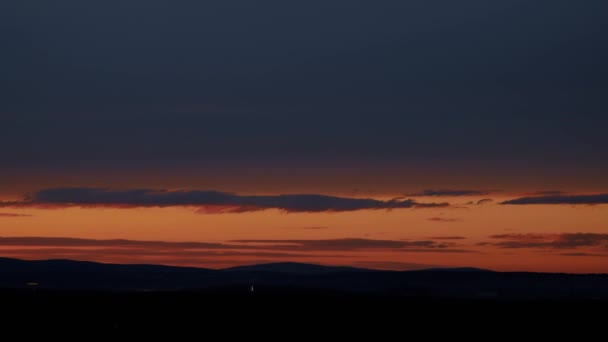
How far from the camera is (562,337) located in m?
72.0

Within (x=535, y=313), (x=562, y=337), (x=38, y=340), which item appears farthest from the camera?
(x=535, y=313)

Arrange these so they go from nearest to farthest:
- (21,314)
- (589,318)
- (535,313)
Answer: (21,314) < (589,318) < (535,313)

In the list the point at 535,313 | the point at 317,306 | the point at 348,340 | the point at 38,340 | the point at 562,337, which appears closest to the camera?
the point at 38,340

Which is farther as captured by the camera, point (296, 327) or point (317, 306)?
point (317, 306)

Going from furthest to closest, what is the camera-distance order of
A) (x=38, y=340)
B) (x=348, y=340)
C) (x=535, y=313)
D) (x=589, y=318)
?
(x=535, y=313) < (x=589, y=318) < (x=348, y=340) < (x=38, y=340)

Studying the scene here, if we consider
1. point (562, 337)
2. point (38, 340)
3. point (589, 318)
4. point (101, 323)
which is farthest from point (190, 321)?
point (589, 318)

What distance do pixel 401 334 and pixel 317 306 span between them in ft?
126

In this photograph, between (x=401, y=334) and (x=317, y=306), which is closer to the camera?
(x=401, y=334)

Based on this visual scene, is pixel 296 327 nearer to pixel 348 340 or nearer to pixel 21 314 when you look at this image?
pixel 348 340

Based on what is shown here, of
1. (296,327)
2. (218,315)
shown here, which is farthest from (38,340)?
(218,315)

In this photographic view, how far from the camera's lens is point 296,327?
78.4m

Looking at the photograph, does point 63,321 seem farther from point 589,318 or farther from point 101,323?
point 589,318

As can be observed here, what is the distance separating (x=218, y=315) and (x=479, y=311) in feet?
93.5

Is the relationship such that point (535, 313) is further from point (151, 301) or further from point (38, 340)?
point (38, 340)
